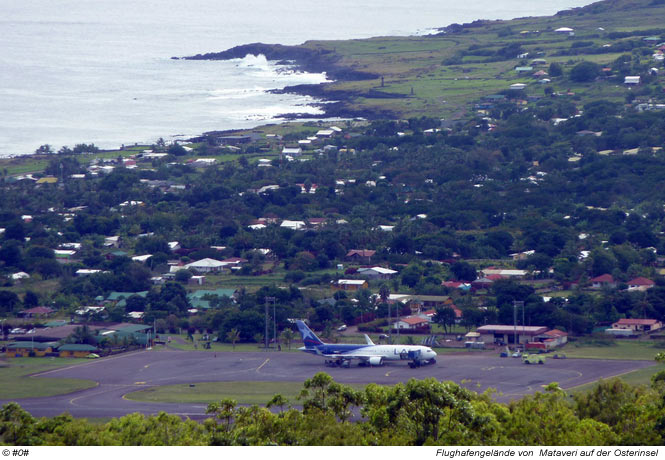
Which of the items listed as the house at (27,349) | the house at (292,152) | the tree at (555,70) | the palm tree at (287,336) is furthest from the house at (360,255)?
the tree at (555,70)

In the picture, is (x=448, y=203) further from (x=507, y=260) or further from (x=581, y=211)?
(x=507, y=260)

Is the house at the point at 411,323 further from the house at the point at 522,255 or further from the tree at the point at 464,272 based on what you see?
the house at the point at 522,255

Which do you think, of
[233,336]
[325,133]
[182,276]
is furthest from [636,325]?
[325,133]

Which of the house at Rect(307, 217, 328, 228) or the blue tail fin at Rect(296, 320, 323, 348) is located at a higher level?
the house at Rect(307, 217, 328, 228)

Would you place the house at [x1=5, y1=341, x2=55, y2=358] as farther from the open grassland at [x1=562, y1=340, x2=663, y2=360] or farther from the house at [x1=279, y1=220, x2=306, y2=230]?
the house at [x1=279, y1=220, x2=306, y2=230]

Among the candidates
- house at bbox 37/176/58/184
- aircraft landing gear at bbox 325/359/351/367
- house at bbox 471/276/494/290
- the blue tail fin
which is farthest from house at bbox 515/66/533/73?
aircraft landing gear at bbox 325/359/351/367

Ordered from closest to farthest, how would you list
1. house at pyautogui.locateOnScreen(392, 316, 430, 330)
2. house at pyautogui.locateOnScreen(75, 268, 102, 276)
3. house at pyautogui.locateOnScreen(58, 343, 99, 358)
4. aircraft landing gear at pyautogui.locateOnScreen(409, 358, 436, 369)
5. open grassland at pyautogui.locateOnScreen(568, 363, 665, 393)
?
open grassland at pyautogui.locateOnScreen(568, 363, 665, 393) < aircraft landing gear at pyautogui.locateOnScreen(409, 358, 436, 369) < house at pyautogui.locateOnScreen(58, 343, 99, 358) < house at pyautogui.locateOnScreen(392, 316, 430, 330) < house at pyautogui.locateOnScreen(75, 268, 102, 276)

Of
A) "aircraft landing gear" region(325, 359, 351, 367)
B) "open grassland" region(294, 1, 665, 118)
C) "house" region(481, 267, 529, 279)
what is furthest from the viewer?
"open grassland" region(294, 1, 665, 118)
